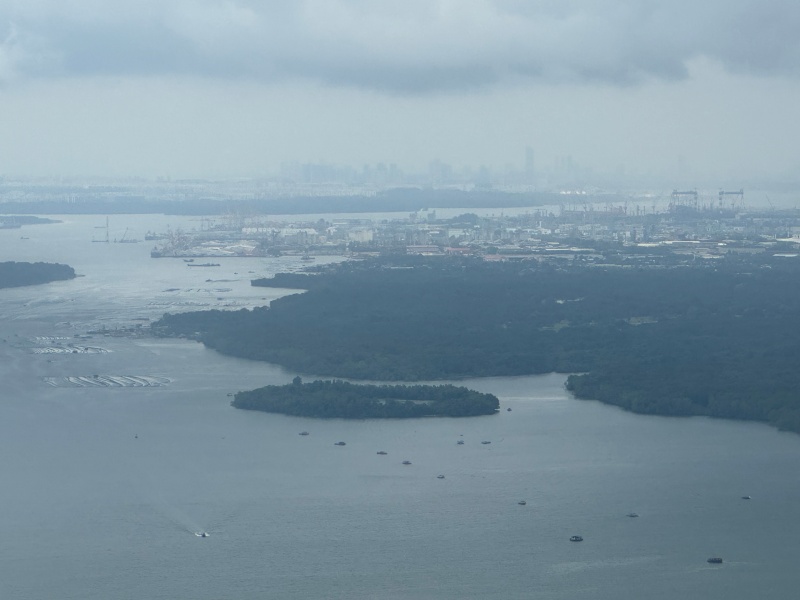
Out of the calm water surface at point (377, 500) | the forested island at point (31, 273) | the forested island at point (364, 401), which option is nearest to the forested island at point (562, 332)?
the calm water surface at point (377, 500)

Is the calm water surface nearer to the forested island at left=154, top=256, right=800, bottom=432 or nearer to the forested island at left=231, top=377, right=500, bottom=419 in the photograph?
the forested island at left=231, top=377, right=500, bottom=419

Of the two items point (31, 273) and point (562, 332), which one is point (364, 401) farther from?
point (31, 273)

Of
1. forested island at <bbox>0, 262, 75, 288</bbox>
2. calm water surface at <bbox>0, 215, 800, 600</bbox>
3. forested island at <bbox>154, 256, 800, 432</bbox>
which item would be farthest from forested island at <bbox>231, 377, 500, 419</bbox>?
forested island at <bbox>0, 262, 75, 288</bbox>

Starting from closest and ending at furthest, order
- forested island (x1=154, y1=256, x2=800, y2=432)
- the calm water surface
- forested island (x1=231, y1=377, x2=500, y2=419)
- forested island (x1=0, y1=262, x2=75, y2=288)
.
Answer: the calm water surface, forested island (x1=231, y1=377, x2=500, y2=419), forested island (x1=154, y1=256, x2=800, y2=432), forested island (x1=0, y1=262, x2=75, y2=288)

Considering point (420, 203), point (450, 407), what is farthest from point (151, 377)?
point (420, 203)

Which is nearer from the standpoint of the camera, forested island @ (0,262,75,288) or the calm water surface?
the calm water surface
